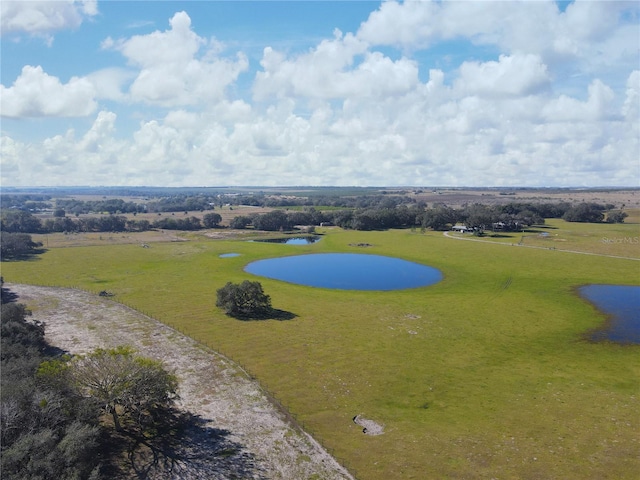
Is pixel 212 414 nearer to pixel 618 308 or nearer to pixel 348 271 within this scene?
pixel 618 308

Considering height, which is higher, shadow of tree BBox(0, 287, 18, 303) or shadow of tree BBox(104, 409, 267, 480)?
shadow of tree BBox(0, 287, 18, 303)

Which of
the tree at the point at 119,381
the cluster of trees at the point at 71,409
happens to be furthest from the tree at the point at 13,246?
the tree at the point at 119,381

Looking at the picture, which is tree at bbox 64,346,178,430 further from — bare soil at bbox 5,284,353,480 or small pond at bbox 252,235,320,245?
small pond at bbox 252,235,320,245

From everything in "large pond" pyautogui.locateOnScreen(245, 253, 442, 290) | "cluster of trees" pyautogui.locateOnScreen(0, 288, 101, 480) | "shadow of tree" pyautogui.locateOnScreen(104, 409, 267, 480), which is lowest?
"shadow of tree" pyautogui.locateOnScreen(104, 409, 267, 480)

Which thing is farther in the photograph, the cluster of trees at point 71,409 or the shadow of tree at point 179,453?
the shadow of tree at point 179,453

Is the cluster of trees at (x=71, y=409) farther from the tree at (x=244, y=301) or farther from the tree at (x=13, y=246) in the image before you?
the tree at (x=13, y=246)

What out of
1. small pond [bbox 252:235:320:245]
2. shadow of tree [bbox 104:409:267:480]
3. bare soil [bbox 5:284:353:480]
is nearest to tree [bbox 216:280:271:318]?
bare soil [bbox 5:284:353:480]
